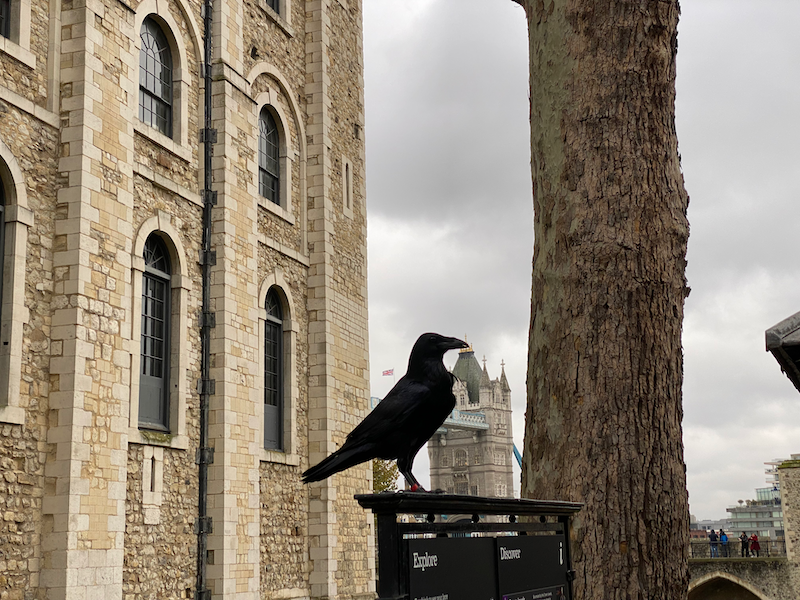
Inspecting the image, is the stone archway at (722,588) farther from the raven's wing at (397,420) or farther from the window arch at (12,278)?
the raven's wing at (397,420)

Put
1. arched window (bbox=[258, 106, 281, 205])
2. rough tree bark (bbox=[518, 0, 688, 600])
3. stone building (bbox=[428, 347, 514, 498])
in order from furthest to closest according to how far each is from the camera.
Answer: stone building (bbox=[428, 347, 514, 498]) < arched window (bbox=[258, 106, 281, 205]) < rough tree bark (bbox=[518, 0, 688, 600])

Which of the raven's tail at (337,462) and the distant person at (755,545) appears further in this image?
the distant person at (755,545)

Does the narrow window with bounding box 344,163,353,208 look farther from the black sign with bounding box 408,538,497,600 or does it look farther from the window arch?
the black sign with bounding box 408,538,497,600

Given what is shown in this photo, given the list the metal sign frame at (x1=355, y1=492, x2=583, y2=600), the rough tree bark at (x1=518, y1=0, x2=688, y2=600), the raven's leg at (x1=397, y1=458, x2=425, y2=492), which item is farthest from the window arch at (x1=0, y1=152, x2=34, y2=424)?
the metal sign frame at (x1=355, y1=492, x2=583, y2=600)

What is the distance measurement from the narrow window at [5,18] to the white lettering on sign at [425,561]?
9840mm

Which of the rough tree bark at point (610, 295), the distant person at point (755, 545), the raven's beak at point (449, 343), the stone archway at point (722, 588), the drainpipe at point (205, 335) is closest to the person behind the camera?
the raven's beak at point (449, 343)

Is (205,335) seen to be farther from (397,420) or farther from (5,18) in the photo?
(397,420)

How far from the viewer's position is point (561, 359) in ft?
20.5

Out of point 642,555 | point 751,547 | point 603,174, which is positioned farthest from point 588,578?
point 751,547

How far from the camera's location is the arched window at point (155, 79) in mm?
13719

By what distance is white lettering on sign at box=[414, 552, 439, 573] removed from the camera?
11.8 feet

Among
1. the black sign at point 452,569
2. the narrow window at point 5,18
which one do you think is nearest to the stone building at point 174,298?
the narrow window at point 5,18

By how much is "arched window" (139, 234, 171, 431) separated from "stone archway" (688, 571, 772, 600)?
102ft

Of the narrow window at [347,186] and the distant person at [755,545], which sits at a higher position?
the narrow window at [347,186]
